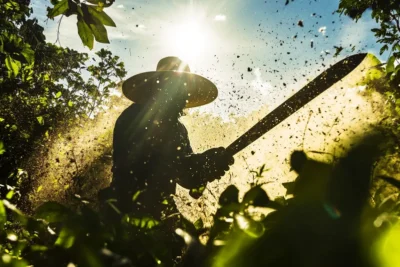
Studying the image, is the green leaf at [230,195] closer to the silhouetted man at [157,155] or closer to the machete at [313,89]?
the machete at [313,89]

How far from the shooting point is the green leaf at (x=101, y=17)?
69.5 inches

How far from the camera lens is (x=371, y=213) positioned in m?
0.54

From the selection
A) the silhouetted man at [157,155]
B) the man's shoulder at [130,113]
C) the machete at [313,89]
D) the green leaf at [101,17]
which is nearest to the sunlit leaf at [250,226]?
the machete at [313,89]

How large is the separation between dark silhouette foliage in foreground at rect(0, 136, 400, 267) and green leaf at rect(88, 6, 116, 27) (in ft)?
4.45

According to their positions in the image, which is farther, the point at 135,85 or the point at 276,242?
the point at 135,85

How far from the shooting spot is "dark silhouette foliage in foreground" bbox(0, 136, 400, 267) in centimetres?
50

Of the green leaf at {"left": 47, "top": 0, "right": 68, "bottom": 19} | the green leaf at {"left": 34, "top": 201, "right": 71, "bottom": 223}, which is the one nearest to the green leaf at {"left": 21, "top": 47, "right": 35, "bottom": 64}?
the green leaf at {"left": 47, "top": 0, "right": 68, "bottom": 19}

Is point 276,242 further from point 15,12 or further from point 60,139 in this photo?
point 60,139

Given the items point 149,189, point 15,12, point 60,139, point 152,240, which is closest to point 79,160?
point 60,139

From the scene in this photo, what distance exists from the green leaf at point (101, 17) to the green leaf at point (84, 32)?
8 cm

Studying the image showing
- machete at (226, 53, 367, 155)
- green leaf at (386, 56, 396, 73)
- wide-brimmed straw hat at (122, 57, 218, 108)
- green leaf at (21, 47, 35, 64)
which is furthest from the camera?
wide-brimmed straw hat at (122, 57, 218, 108)

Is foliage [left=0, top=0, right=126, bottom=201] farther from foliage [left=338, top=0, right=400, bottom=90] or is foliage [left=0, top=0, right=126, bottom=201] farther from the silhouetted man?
foliage [left=338, top=0, right=400, bottom=90]

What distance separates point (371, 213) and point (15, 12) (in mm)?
5580

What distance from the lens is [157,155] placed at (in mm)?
4180
